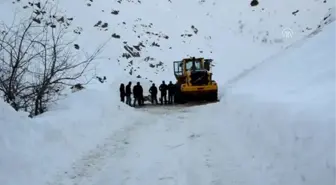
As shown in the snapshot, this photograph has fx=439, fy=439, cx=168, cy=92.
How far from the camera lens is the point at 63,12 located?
A: 3584 cm

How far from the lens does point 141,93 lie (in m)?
24.1

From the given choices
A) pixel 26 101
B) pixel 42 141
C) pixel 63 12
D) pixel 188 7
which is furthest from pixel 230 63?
pixel 42 141

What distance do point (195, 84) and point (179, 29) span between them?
721 inches

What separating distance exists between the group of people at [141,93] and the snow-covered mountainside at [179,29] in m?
6.95

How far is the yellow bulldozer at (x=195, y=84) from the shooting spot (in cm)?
2311

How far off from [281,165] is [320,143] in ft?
3.58

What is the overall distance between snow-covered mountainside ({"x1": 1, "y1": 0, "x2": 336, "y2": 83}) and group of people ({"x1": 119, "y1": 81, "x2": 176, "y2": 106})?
274 inches

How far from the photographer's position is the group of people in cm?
2406

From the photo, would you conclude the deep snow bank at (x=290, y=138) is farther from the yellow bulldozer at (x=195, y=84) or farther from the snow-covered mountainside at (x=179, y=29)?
the snow-covered mountainside at (x=179, y=29)

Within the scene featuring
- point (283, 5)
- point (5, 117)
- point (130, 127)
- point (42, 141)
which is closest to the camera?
point (5, 117)

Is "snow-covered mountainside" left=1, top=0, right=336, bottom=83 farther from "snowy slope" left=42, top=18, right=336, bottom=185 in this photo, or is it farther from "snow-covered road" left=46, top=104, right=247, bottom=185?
"snowy slope" left=42, top=18, right=336, bottom=185

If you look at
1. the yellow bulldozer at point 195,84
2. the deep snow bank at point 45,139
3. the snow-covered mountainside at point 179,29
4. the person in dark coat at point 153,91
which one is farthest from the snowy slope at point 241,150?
the snow-covered mountainside at point 179,29

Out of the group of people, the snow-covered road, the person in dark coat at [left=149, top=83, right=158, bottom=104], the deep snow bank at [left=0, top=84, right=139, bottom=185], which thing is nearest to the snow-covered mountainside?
the person in dark coat at [left=149, top=83, right=158, bottom=104]

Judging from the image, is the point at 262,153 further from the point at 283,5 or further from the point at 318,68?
the point at 283,5
